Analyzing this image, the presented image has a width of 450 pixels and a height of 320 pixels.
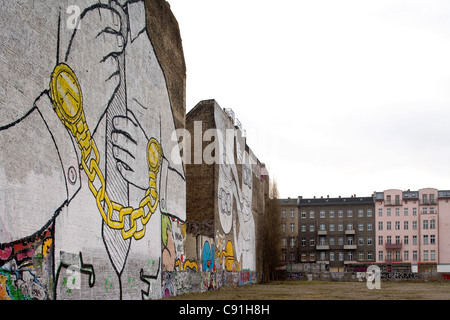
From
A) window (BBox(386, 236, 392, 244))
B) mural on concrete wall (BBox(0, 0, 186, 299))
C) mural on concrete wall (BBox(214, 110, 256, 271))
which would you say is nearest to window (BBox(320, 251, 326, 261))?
window (BBox(386, 236, 392, 244))

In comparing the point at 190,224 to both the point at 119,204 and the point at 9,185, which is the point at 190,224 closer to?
the point at 119,204

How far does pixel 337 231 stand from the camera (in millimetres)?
87688

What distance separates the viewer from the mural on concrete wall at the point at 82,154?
13969mm

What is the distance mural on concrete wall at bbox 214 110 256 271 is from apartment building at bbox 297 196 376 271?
129 ft

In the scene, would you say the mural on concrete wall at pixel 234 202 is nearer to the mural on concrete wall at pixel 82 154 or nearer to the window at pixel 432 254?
the mural on concrete wall at pixel 82 154

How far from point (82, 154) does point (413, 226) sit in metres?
74.9

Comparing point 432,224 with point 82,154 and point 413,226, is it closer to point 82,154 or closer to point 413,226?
point 413,226

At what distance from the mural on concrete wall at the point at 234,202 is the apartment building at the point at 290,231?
39.3 m

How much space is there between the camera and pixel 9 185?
13.6 metres

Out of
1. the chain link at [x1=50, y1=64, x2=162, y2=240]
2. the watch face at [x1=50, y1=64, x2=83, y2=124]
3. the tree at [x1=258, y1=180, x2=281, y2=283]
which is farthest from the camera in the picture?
the tree at [x1=258, y1=180, x2=281, y2=283]

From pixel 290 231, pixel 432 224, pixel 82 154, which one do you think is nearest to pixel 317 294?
pixel 82 154

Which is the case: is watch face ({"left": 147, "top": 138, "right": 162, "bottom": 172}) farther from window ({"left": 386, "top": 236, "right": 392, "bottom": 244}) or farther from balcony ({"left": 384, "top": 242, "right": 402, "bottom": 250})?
window ({"left": 386, "top": 236, "right": 392, "bottom": 244})

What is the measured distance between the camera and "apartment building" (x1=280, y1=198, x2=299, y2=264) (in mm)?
89250

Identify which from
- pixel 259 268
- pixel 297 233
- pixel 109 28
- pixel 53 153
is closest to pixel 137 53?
pixel 109 28
